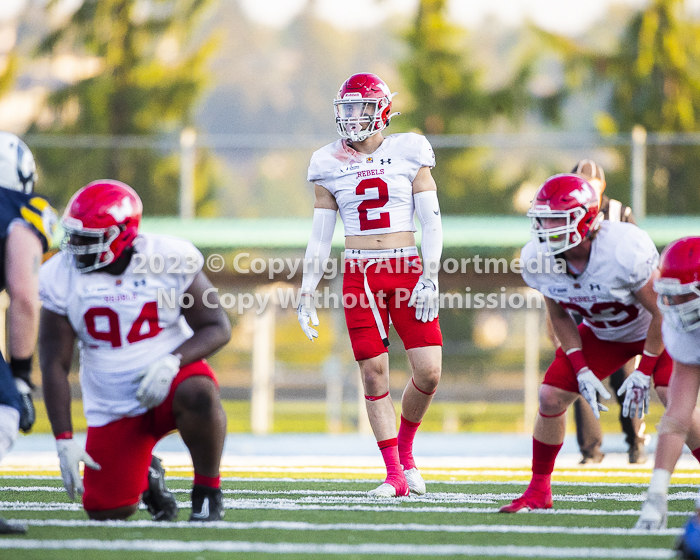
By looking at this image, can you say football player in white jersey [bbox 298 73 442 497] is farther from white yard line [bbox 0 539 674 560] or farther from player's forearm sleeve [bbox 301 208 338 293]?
white yard line [bbox 0 539 674 560]

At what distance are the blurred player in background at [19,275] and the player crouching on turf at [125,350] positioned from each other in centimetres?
7

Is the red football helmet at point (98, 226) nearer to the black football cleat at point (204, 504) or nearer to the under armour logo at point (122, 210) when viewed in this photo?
the under armour logo at point (122, 210)

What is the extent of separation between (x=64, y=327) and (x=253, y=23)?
8739 cm

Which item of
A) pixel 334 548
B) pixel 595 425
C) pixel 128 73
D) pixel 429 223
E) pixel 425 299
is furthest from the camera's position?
pixel 128 73

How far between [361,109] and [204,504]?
2.32 m

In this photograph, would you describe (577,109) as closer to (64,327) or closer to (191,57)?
(191,57)

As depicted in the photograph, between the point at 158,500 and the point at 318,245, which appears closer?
the point at 158,500

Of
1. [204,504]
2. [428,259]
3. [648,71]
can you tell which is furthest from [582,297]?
[648,71]

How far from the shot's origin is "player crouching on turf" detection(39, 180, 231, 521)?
3580 millimetres

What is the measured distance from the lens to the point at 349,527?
3.57 metres

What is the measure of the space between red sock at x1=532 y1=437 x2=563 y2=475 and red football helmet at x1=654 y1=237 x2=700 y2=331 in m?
0.98

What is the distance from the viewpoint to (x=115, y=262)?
3689 millimetres

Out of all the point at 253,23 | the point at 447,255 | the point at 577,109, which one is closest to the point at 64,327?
the point at 447,255

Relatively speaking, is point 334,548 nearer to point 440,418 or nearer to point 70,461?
point 70,461
